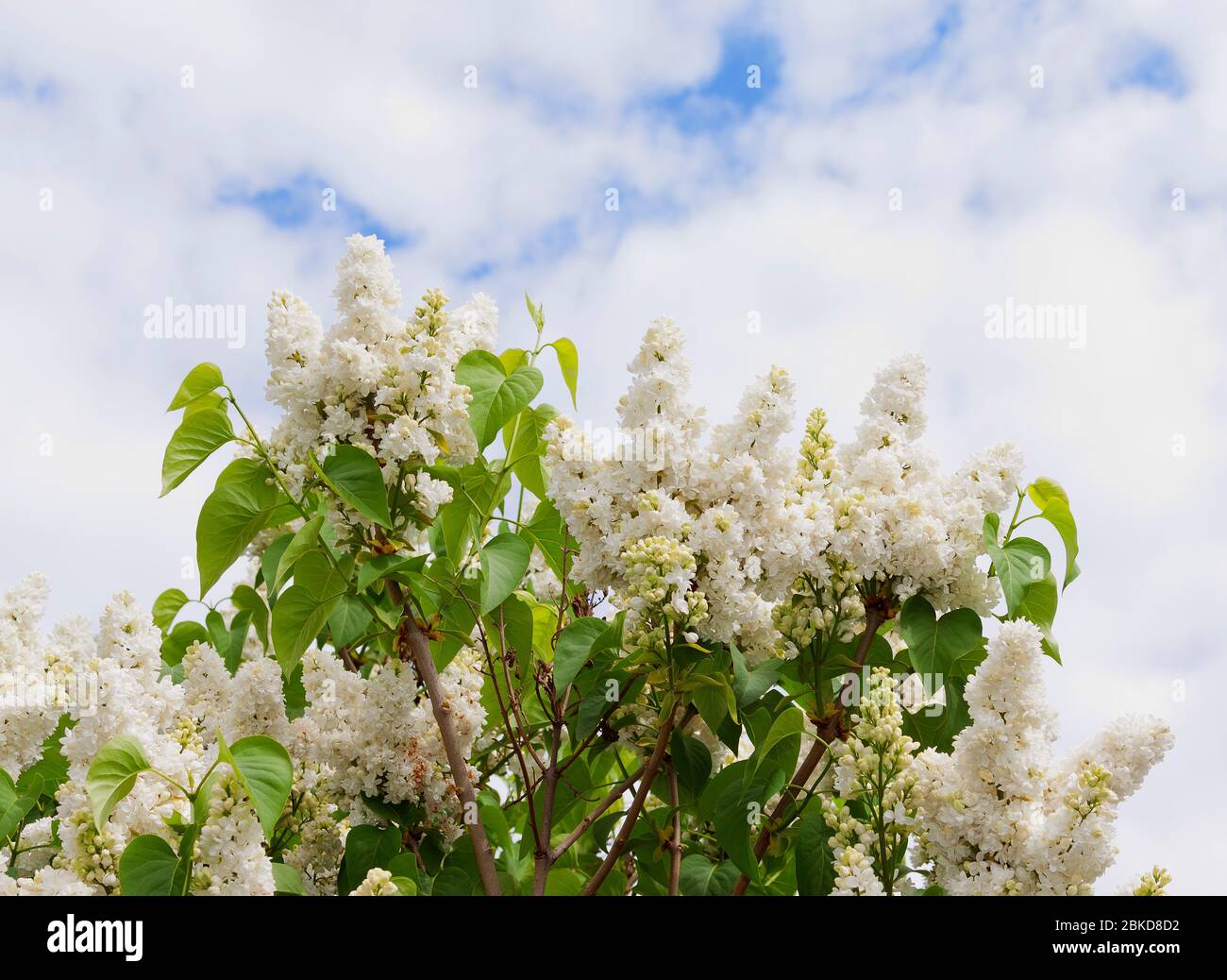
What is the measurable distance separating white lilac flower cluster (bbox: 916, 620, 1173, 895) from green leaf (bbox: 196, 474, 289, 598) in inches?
62.3

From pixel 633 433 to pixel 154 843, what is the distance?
3.98ft

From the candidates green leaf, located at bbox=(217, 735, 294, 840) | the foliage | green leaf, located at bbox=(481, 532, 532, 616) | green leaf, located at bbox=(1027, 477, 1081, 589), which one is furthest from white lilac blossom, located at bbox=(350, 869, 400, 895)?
green leaf, located at bbox=(1027, 477, 1081, 589)

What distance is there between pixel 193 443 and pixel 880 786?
168 cm

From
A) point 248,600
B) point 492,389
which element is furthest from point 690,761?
point 248,600

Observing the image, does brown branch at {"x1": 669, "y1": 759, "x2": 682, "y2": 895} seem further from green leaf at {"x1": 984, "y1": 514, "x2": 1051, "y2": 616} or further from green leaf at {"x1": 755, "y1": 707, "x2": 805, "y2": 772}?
green leaf at {"x1": 984, "y1": 514, "x2": 1051, "y2": 616}

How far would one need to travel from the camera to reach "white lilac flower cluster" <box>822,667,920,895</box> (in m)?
2.05

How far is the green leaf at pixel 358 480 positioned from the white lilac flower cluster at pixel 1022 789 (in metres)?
1.22

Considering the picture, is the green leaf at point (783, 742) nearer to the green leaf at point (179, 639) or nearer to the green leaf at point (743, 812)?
the green leaf at point (743, 812)

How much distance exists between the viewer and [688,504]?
7.84ft

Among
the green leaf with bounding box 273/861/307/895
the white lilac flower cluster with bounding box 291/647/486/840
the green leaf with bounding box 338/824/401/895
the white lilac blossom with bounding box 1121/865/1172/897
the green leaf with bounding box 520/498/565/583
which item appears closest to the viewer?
the white lilac blossom with bounding box 1121/865/1172/897

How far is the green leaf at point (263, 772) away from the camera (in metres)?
1.94

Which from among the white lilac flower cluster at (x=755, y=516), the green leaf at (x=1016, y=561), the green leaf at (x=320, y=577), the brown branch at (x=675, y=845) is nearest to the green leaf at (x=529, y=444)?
the white lilac flower cluster at (x=755, y=516)

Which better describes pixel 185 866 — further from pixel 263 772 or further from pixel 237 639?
pixel 237 639
